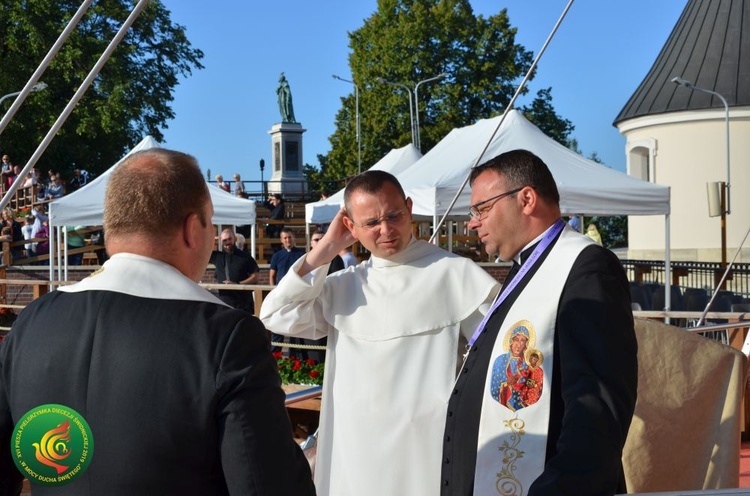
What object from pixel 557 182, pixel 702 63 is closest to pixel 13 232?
pixel 557 182

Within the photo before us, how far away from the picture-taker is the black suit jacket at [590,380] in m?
2.11

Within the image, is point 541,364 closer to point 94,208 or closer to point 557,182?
point 557,182

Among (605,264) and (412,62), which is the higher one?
(412,62)

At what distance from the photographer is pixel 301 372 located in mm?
8227

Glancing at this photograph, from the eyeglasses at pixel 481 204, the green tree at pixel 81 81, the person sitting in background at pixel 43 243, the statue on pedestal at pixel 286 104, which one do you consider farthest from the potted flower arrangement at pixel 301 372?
the statue on pedestal at pixel 286 104

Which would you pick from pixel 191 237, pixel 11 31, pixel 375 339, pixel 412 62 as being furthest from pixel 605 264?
pixel 412 62

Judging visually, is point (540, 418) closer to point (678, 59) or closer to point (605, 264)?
point (605, 264)

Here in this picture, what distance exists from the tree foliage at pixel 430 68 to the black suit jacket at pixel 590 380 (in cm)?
4121

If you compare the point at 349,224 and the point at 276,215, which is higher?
the point at 276,215

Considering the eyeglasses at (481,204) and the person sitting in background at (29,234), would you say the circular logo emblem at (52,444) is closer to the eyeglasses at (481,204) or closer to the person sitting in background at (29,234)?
the eyeglasses at (481,204)

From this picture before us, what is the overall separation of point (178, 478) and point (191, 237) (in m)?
0.46

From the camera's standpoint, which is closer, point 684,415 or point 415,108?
point 684,415

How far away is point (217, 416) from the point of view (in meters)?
1.78

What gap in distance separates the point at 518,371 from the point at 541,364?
7 cm
